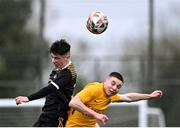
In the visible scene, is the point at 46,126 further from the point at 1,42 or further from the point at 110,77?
the point at 1,42

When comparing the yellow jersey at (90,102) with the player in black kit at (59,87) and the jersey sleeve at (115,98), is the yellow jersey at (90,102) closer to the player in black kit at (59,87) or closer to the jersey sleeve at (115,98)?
the jersey sleeve at (115,98)

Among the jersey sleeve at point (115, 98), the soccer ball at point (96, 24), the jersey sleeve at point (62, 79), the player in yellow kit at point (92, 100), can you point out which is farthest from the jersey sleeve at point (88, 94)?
the soccer ball at point (96, 24)

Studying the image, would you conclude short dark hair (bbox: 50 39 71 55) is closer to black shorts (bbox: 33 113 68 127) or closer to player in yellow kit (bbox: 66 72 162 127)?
player in yellow kit (bbox: 66 72 162 127)

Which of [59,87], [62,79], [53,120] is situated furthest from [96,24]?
[53,120]

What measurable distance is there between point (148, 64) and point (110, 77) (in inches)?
345

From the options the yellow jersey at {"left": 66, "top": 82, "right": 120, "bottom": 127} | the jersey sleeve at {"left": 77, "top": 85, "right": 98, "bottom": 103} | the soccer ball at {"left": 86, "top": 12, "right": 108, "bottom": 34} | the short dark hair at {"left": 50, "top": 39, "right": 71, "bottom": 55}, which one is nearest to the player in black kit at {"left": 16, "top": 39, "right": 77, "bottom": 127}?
the short dark hair at {"left": 50, "top": 39, "right": 71, "bottom": 55}

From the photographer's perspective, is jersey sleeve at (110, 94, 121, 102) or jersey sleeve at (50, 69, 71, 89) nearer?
jersey sleeve at (50, 69, 71, 89)

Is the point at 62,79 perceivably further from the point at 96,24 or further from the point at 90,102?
the point at 96,24

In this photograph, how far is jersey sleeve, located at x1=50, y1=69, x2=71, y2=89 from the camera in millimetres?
9367

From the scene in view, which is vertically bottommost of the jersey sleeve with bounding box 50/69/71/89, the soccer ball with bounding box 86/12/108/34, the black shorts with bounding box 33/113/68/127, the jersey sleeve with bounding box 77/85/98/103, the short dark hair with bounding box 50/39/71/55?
the black shorts with bounding box 33/113/68/127

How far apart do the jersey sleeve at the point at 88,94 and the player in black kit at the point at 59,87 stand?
33 cm

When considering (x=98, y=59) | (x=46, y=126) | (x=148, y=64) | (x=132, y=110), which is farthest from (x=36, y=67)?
(x=46, y=126)

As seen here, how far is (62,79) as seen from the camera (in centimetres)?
940

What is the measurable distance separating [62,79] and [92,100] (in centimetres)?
44
